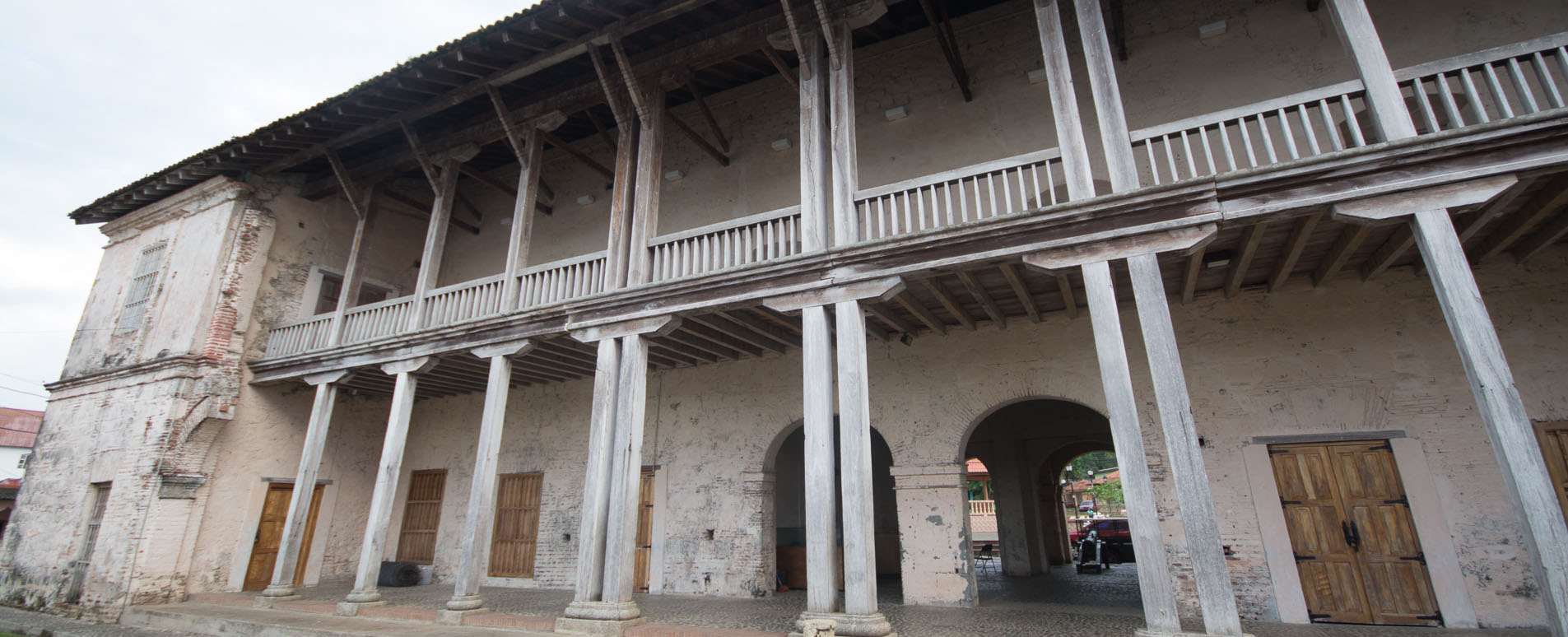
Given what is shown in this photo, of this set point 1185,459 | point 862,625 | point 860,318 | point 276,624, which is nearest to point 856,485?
point 862,625

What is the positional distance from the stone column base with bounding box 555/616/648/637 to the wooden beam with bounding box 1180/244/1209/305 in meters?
6.34

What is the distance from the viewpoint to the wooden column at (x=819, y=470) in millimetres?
6215

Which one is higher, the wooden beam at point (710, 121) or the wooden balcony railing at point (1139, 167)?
the wooden beam at point (710, 121)

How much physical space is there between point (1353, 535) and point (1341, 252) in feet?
9.38

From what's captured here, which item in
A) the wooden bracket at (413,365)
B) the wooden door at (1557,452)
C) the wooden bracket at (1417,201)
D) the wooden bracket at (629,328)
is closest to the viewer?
the wooden bracket at (1417,201)

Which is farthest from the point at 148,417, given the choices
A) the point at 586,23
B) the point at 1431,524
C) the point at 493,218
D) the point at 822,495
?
the point at 1431,524

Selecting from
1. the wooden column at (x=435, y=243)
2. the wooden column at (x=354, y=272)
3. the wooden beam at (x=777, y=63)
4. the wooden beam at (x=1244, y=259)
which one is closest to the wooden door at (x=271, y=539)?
the wooden column at (x=354, y=272)

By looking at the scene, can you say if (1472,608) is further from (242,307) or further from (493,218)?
(242,307)

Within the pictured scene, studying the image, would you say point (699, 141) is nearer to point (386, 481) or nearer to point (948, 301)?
point (948, 301)

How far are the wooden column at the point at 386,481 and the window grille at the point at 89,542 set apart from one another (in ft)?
16.5

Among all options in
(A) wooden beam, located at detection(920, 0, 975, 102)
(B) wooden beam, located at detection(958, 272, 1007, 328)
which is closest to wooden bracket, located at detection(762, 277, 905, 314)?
(B) wooden beam, located at detection(958, 272, 1007, 328)

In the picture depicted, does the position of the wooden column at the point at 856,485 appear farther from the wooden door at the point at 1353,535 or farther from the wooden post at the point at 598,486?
the wooden door at the point at 1353,535

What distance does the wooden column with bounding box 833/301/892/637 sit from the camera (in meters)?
5.98

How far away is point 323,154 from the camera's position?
39.1 feet
